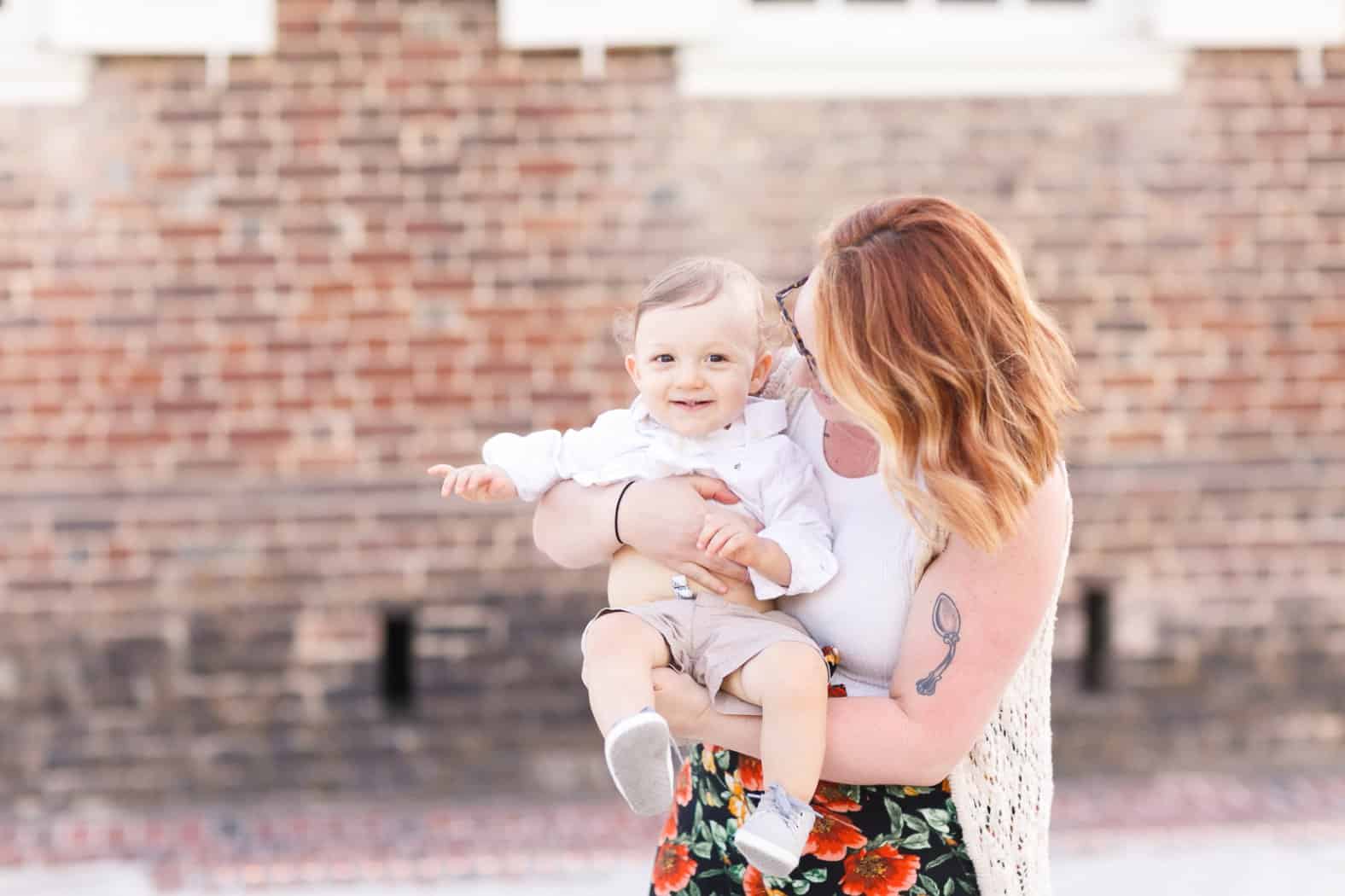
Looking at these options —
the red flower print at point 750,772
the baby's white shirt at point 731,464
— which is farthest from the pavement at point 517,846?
the red flower print at point 750,772

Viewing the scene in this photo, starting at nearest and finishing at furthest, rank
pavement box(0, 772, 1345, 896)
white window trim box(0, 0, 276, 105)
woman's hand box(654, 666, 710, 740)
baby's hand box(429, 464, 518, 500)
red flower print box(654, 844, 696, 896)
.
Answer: woman's hand box(654, 666, 710, 740), red flower print box(654, 844, 696, 896), baby's hand box(429, 464, 518, 500), pavement box(0, 772, 1345, 896), white window trim box(0, 0, 276, 105)

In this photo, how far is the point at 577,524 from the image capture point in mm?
2439

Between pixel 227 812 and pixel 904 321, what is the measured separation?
4392mm

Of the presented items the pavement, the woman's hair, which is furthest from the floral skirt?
the pavement

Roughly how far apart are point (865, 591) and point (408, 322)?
3827 mm

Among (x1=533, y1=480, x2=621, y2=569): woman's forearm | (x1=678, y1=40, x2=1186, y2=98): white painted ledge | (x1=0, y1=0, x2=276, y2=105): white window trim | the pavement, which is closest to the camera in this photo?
(x1=533, y1=480, x2=621, y2=569): woman's forearm

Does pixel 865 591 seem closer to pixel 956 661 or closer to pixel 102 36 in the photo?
pixel 956 661

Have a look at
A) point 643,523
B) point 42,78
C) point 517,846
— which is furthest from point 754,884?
point 42,78

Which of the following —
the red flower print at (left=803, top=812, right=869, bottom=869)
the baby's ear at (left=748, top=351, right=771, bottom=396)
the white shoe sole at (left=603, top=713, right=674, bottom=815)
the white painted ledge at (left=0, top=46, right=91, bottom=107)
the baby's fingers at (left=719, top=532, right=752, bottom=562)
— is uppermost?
the white painted ledge at (left=0, top=46, right=91, bottom=107)

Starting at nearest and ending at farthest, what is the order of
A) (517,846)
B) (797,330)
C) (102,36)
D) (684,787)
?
(797,330), (684,787), (517,846), (102,36)

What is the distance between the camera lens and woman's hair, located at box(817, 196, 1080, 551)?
6.53ft

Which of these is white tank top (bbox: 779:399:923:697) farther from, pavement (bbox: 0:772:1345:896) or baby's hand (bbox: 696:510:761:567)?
pavement (bbox: 0:772:1345:896)

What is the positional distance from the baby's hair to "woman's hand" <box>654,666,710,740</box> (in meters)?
0.55

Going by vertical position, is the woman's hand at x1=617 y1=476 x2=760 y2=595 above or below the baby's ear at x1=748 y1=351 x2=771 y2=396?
below
